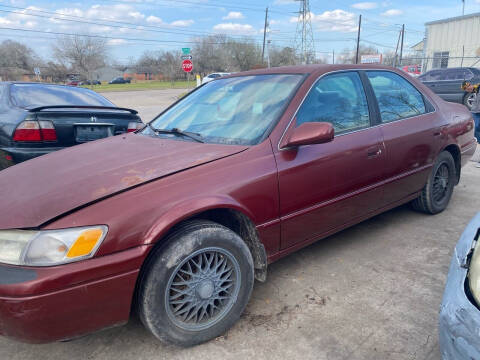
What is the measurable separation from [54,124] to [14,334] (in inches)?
104

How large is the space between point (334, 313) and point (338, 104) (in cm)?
156

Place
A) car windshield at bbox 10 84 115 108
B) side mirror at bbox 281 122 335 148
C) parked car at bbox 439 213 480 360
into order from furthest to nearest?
car windshield at bbox 10 84 115 108 < side mirror at bbox 281 122 335 148 < parked car at bbox 439 213 480 360

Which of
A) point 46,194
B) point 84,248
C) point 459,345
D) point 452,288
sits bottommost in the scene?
point 459,345

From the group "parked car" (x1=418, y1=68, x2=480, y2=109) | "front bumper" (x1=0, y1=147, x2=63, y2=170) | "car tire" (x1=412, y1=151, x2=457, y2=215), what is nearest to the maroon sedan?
"car tire" (x1=412, y1=151, x2=457, y2=215)

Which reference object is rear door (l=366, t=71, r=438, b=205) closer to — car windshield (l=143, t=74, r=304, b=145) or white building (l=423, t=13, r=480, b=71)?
car windshield (l=143, t=74, r=304, b=145)

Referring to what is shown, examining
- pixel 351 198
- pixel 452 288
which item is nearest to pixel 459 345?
pixel 452 288

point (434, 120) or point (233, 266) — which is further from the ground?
point (434, 120)

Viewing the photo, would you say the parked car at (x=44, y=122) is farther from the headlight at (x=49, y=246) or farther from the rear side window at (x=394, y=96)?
the rear side window at (x=394, y=96)

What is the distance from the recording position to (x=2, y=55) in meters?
54.0

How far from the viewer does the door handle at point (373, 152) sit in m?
2.86

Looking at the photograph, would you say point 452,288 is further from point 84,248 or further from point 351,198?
point 84,248

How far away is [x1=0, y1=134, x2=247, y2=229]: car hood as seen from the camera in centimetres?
178

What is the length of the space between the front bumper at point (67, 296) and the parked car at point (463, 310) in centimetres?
136

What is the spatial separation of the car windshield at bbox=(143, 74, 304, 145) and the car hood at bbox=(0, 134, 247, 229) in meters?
0.20
